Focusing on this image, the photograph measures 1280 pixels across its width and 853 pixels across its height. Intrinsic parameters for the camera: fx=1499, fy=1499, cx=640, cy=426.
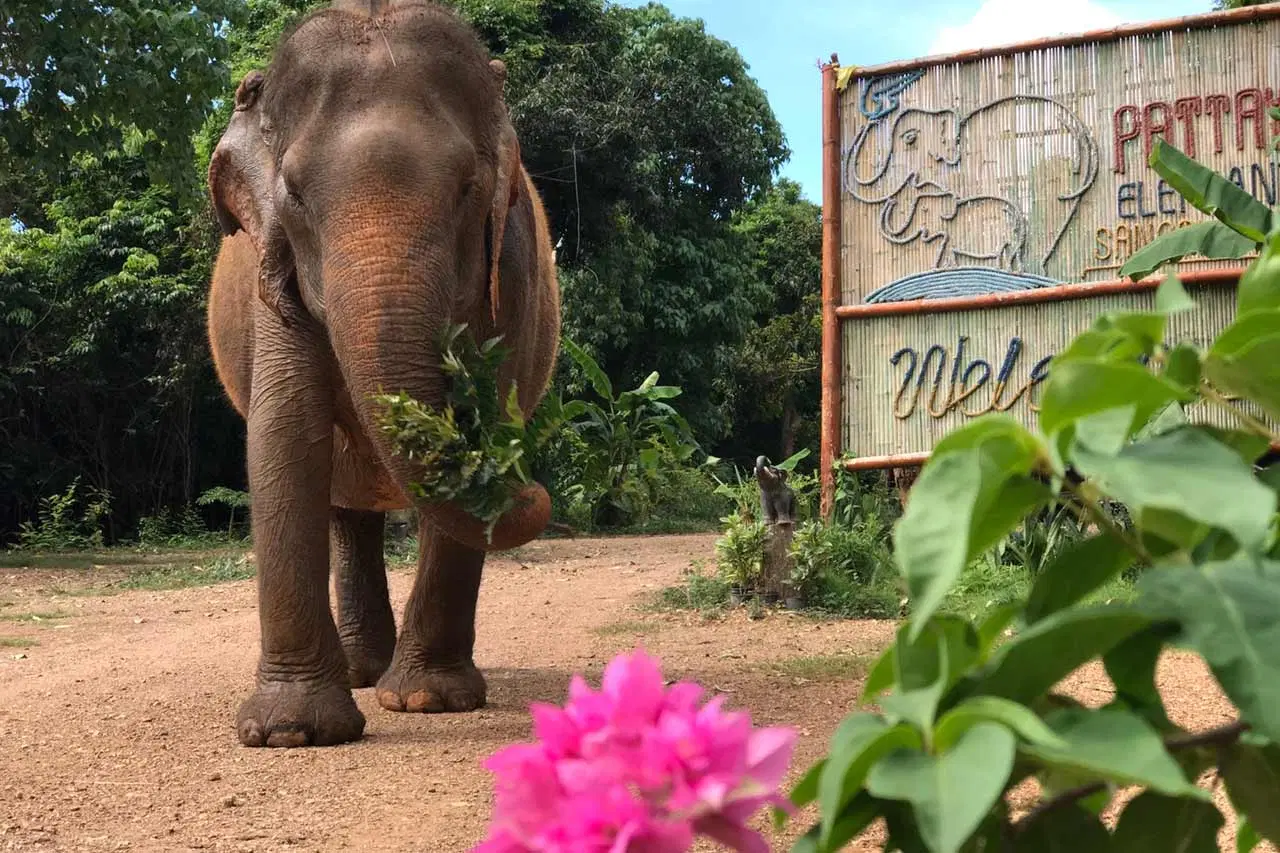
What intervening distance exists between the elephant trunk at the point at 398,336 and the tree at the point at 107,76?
9.27 m

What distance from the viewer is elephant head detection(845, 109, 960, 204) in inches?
362

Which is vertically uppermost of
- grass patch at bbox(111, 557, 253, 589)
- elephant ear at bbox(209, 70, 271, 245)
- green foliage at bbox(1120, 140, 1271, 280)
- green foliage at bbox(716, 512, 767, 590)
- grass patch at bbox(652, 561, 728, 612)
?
elephant ear at bbox(209, 70, 271, 245)

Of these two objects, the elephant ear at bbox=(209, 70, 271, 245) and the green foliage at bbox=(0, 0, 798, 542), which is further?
the green foliage at bbox=(0, 0, 798, 542)

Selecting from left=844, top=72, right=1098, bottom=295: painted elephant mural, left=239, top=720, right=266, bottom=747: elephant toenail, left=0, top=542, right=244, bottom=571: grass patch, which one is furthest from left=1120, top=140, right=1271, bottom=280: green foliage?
left=0, top=542, right=244, bottom=571: grass patch

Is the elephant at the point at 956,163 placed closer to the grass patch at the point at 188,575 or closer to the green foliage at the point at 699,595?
the green foliage at the point at 699,595

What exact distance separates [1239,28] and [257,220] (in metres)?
5.92

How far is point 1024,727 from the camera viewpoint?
0.83 m

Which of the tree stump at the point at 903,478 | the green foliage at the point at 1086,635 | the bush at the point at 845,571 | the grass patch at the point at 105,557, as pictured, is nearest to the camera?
the green foliage at the point at 1086,635

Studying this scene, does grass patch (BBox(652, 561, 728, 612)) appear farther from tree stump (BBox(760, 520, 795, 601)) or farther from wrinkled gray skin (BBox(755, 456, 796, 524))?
wrinkled gray skin (BBox(755, 456, 796, 524))

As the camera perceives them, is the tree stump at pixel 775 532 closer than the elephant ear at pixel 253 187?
No

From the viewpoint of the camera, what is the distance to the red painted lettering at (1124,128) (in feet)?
28.7

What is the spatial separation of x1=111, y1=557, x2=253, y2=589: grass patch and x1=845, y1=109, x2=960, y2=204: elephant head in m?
6.99

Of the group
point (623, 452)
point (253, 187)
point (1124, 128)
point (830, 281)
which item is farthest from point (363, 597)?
point (1124, 128)

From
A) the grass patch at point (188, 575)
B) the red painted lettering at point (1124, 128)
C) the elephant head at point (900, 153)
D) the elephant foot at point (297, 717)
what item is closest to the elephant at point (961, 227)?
the elephant head at point (900, 153)
